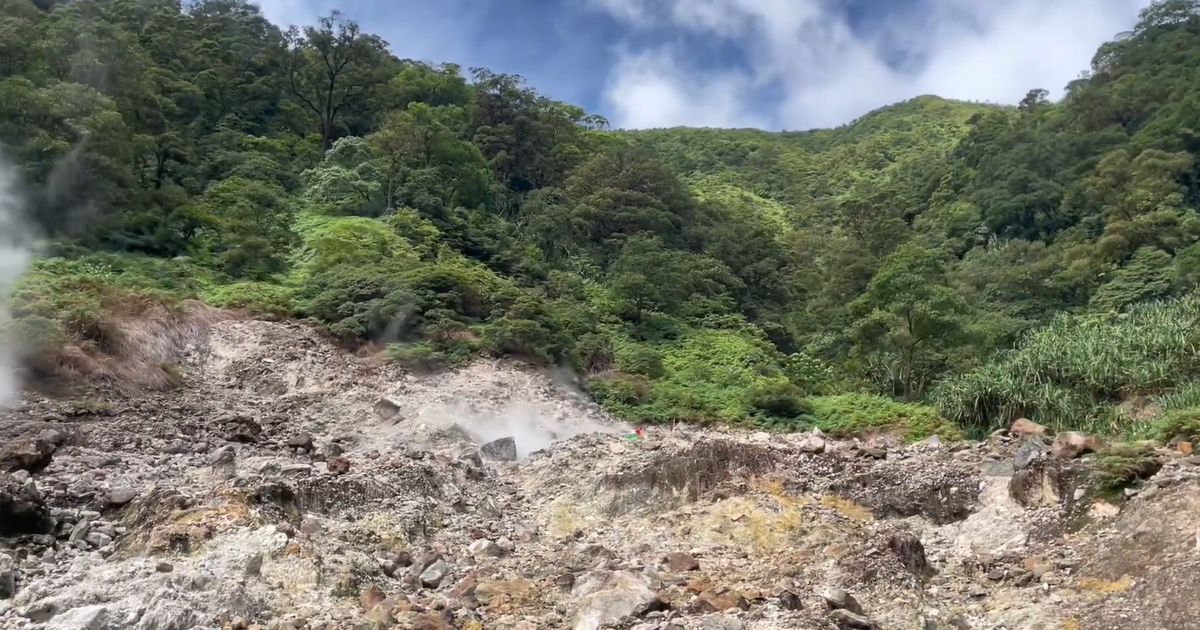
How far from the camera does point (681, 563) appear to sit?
10.5m

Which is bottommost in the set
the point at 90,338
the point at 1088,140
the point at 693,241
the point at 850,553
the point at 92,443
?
the point at 850,553

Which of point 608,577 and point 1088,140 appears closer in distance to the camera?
point 608,577

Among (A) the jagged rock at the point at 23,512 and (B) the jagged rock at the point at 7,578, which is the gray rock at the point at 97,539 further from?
(B) the jagged rock at the point at 7,578

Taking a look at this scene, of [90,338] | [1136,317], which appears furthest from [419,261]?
[1136,317]

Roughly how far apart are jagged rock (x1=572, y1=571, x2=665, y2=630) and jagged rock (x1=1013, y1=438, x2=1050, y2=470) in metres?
6.38

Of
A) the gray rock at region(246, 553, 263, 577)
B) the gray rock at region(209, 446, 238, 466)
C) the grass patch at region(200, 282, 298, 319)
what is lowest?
the gray rock at region(246, 553, 263, 577)

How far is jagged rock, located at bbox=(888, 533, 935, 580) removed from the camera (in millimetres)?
10336

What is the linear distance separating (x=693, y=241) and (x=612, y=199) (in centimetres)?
501

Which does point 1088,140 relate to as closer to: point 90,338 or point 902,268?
point 902,268

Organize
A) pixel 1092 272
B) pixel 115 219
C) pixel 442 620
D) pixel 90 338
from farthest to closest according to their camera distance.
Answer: pixel 1092 272
pixel 115 219
pixel 90 338
pixel 442 620

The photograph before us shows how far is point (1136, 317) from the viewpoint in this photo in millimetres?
27016

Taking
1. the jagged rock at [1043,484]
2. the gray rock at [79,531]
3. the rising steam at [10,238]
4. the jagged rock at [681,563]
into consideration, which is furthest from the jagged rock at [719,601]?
the rising steam at [10,238]

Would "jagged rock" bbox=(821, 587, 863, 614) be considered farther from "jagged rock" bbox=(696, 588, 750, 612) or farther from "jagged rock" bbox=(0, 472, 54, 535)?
"jagged rock" bbox=(0, 472, 54, 535)

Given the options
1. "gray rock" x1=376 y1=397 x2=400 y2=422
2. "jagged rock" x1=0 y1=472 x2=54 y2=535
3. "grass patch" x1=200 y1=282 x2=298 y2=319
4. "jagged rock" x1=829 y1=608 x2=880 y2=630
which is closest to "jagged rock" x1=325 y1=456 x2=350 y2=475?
"jagged rock" x1=0 y1=472 x2=54 y2=535
